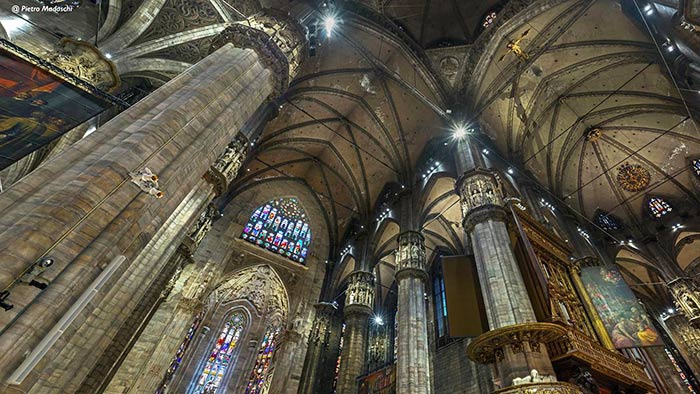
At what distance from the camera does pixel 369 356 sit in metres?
15.1

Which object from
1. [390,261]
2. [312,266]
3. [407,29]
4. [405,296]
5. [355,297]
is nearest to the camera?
[405,296]

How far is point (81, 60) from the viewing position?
21.5 feet

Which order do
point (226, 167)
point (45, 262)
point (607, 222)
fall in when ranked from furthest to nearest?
point (607, 222) < point (226, 167) < point (45, 262)

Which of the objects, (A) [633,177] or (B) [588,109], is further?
(A) [633,177]

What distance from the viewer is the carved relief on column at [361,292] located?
12961mm

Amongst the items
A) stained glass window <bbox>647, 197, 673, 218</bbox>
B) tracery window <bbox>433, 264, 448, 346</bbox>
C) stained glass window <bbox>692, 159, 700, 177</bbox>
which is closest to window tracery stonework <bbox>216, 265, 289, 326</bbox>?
tracery window <bbox>433, 264, 448, 346</bbox>

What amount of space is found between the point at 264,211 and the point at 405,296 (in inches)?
371

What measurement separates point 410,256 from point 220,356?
978 centimetres

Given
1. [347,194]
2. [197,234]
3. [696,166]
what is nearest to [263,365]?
[197,234]

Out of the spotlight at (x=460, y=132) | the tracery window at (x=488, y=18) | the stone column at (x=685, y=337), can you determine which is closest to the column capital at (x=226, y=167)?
the spotlight at (x=460, y=132)

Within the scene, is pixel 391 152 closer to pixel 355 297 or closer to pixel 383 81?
pixel 383 81

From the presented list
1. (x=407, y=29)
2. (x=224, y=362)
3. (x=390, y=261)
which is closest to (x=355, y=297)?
(x=390, y=261)

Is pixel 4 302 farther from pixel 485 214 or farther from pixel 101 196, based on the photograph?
pixel 485 214

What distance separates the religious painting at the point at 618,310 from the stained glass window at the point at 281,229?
12296 millimetres
